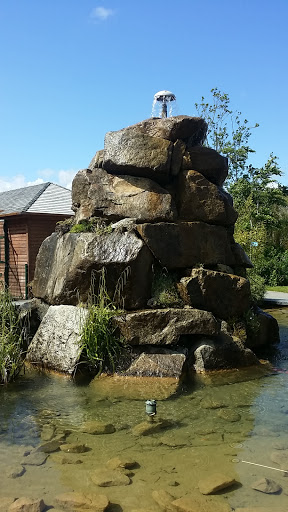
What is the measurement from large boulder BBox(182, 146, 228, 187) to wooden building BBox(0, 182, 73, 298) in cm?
740

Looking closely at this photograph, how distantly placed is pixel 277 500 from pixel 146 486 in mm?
1047

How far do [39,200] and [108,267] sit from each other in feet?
32.4

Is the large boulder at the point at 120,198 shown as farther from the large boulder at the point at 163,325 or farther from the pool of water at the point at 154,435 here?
the pool of water at the point at 154,435

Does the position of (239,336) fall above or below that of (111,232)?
below

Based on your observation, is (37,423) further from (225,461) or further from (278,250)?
(278,250)

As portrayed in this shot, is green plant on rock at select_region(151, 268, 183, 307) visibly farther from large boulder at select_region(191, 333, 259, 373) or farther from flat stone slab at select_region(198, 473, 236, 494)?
flat stone slab at select_region(198, 473, 236, 494)

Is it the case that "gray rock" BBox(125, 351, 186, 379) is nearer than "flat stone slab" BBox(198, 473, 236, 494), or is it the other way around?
"flat stone slab" BBox(198, 473, 236, 494)

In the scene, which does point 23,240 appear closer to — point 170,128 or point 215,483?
point 170,128

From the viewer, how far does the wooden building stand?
624 inches

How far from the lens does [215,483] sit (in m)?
3.95

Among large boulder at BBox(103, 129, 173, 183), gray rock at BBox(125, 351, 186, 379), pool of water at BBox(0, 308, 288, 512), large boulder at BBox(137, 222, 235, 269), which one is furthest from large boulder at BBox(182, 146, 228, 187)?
pool of water at BBox(0, 308, 288, 512)

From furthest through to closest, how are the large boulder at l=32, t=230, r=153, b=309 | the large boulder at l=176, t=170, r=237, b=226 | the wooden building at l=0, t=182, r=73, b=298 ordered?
1. the wooden building at l=0, t=182, r=73, b=298
2. the large boulder at l=176, t=170, r=237, b=226
3. the large boulder at l=32, t=230, r=153, b=309

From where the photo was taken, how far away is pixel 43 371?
7.76 m

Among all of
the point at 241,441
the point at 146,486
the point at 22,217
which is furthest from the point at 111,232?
the point at 22,217
